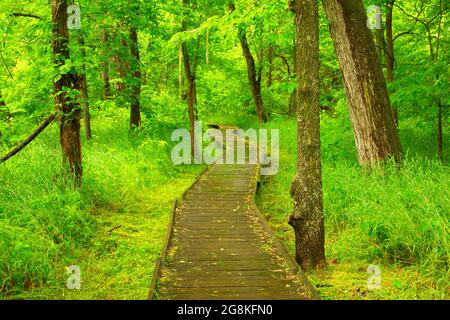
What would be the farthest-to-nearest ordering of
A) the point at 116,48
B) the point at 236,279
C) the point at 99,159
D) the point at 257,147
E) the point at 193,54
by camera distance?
1. the point at 257,147
2. the point at 193,54
3. the point at 116,48
4. the point at 99,159
5. the point at 236,279

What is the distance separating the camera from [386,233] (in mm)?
6289

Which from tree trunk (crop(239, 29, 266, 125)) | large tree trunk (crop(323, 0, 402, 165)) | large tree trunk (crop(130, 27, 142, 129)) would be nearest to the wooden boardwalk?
large tree trunk (crop(323, 0, 402, 165))

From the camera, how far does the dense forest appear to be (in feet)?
18.7

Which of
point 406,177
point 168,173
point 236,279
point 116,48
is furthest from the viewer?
point 168,173

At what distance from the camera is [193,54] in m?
16.0

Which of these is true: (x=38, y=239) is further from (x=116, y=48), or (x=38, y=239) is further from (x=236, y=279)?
(x=116, y=48)

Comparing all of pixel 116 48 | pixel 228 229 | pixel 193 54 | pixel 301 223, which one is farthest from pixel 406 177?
pixel 193 54

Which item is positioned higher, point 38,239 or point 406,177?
point 406,177

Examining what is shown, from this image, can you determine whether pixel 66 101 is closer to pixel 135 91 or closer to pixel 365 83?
pixel 365 83

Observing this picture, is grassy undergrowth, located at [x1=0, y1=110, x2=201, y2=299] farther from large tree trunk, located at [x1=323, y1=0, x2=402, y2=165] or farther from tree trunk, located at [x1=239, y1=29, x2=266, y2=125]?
tree trunk, located at [x1=239, y1=29, x2=266, y2=125]

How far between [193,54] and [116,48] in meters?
4.42

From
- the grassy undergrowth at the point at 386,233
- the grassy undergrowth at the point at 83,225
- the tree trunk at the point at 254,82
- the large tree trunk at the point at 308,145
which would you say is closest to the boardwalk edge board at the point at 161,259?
the grassy undergrowth at the point at 83,225

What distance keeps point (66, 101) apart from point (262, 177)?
7.43 metres
